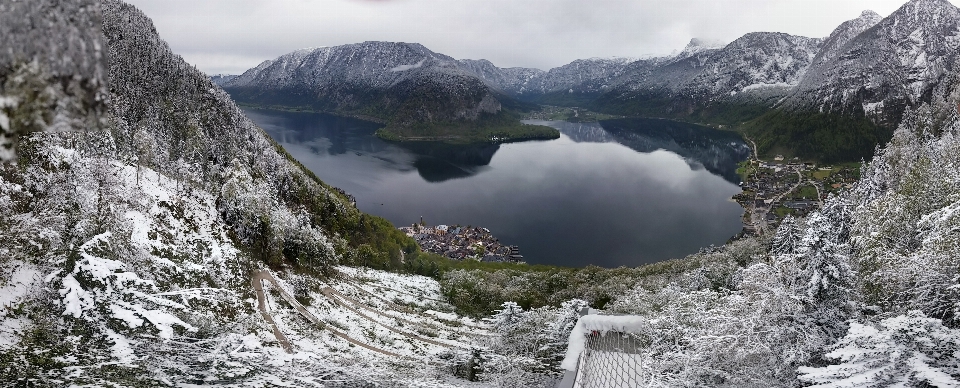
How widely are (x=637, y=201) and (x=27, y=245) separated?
109646 mm

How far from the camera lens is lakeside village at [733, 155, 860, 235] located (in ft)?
338

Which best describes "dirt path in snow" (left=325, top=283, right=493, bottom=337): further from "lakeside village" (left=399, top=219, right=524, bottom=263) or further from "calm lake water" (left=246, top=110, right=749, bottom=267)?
"calm lake water" (left=246, top=110, right=749, bottom=267)

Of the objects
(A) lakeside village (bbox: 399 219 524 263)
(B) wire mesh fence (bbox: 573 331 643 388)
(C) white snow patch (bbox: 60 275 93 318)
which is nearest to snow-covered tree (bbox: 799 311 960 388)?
(B) wire mesh fence (bbox: 573 331 643 388)

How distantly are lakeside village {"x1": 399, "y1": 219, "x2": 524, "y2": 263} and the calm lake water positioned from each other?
397cm

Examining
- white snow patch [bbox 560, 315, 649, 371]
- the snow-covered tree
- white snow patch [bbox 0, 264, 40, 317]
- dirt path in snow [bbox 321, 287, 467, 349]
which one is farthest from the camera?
dirt path in snow [bbox 321, 287, 467, 349]

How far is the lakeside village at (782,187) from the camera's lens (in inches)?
4053

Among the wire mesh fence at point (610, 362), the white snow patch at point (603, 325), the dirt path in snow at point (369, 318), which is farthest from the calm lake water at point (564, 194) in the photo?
the wire mesh fence at point (610, 362)

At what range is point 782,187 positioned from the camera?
5094 inches

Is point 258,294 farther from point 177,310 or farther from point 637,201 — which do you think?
point 637,201

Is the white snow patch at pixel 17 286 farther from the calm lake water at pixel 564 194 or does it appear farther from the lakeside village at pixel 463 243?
the calm lake water at pixel 564 194

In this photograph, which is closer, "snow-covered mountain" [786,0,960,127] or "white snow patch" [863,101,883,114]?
"snow-covered mountain" [786,0,960,127]

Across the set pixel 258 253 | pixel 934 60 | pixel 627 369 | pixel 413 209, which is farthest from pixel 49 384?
pixel 934 60

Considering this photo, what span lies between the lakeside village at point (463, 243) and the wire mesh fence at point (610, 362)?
55.9 metres

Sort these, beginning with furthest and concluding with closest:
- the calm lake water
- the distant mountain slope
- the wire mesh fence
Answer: the distant mountain slope < the calm lake water < the wire mesh fence
